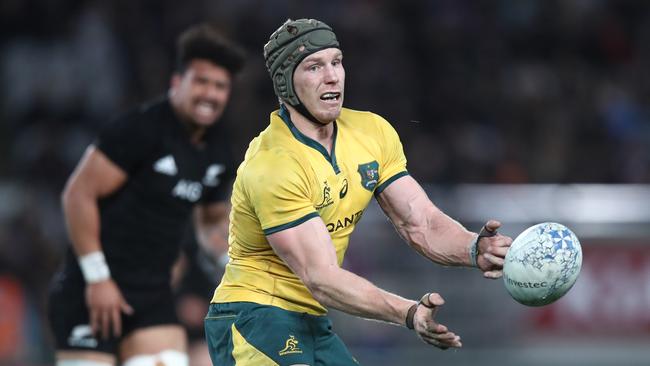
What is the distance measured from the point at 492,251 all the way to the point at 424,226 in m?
0.49

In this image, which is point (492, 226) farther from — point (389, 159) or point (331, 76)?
point (331, 76)

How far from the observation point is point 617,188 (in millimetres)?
13188

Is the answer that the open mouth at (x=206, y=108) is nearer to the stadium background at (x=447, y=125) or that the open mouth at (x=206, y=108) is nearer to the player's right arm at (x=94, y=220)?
the player's right arm at (x=94, y=220)

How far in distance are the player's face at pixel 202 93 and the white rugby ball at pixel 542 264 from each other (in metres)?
2.59

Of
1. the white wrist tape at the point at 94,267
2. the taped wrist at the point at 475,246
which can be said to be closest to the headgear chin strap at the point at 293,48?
the taped wrist at the point at 475,246

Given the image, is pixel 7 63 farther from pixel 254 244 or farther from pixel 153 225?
pixel 254 244

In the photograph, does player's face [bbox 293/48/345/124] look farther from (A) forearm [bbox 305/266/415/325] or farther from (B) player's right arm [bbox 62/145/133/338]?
(B) player's right arm [bbox 62/145/133/338]

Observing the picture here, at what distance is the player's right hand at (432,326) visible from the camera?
477 cm

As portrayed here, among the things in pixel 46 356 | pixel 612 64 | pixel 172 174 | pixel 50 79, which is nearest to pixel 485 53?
pixel 612 64

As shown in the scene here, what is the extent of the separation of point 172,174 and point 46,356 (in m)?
5.51

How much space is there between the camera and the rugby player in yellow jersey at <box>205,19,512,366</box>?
5.28 metres

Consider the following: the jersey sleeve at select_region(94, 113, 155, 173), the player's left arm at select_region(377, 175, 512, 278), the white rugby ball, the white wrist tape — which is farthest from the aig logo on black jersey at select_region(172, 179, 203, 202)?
the white rugby ball

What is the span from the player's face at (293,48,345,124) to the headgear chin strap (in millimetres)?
27

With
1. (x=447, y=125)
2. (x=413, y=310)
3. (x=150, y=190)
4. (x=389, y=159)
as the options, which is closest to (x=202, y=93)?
(x=150, y=190)
